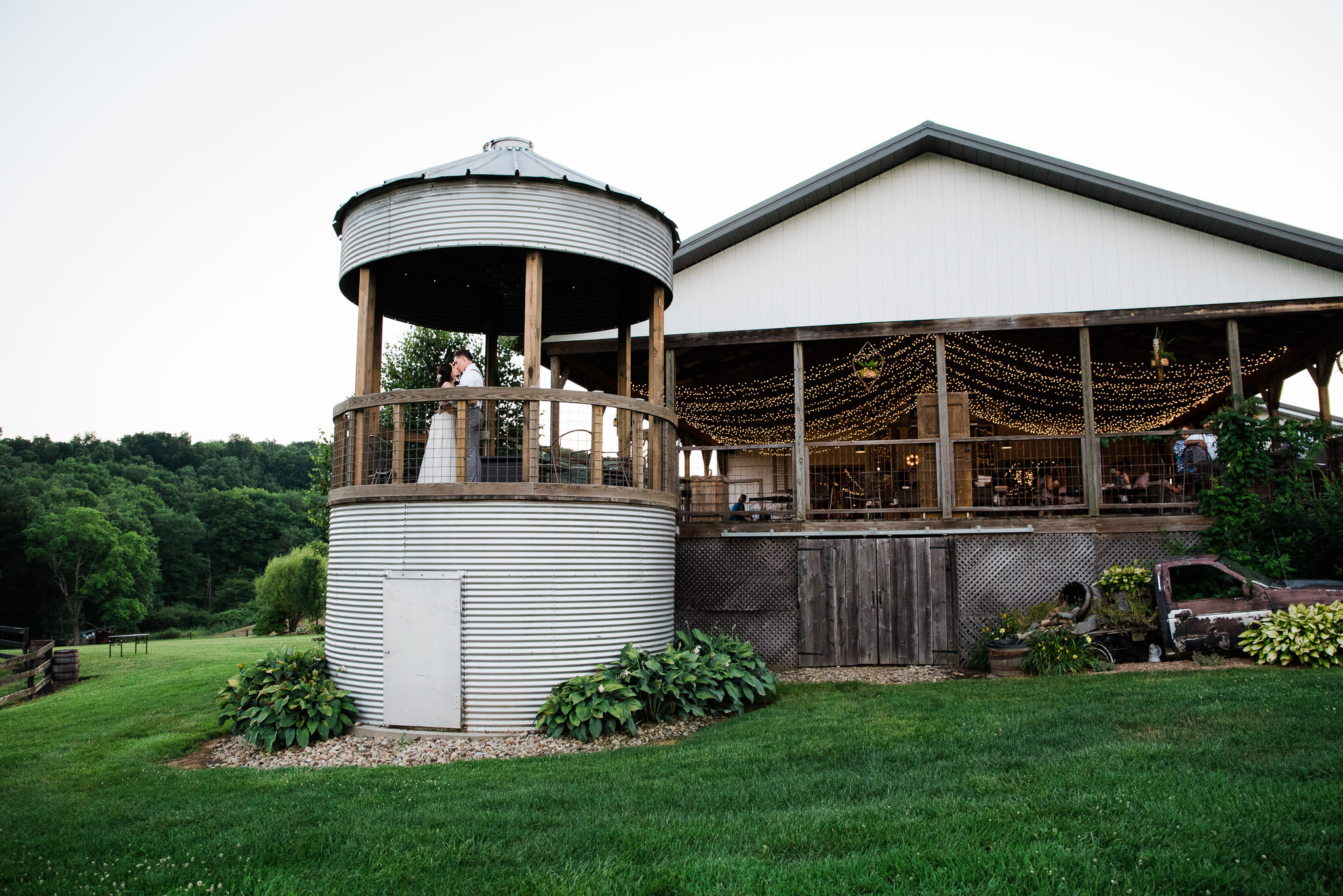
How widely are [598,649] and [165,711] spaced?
721cm

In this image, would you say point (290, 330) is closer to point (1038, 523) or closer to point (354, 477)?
point (354, 477)

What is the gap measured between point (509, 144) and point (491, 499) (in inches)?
200

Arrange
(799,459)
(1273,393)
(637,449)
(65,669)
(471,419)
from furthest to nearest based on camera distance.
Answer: (65,669)
(1273,393)
(799,459)
(637,449)
(471,419)

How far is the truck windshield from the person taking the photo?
9791mm

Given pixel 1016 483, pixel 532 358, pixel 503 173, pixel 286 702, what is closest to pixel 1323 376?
pixel 1016 483

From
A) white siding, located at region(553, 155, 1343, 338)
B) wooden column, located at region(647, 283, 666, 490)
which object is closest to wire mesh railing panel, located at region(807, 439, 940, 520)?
white siding, located at region(553, 155, 1343, 338)

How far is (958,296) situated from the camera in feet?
41.0

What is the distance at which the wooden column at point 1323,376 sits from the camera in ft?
42.3

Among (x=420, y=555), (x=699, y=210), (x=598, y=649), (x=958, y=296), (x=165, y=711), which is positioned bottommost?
(x=165, y=711)

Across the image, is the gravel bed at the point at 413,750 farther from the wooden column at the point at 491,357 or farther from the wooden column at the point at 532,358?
the wooden column at the point at 491,357

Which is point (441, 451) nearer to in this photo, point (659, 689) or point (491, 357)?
point (659, 689)

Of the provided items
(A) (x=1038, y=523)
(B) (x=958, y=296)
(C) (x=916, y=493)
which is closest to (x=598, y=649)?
(A) (x=1038, y=523)

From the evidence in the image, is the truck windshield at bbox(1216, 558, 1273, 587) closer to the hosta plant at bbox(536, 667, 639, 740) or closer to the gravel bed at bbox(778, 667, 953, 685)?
the gravel bed at bbox(778, 667, 953, 685)

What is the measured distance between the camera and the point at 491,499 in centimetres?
838
